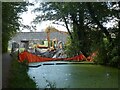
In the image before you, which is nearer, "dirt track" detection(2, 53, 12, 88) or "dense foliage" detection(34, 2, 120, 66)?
"dirt track" detection(2, 53, 12, 88)

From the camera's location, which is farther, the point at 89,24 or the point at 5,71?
the point at 89,24

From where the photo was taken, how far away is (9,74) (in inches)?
106

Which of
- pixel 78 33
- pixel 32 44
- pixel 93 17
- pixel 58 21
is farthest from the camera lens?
pixel 78 33

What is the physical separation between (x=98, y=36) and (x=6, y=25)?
3.45 meters

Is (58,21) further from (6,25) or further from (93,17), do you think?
(6,25)

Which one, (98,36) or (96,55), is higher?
(98,36)

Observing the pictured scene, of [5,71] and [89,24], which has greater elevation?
[89,24]

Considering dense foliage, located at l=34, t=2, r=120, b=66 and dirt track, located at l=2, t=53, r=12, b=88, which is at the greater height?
dense foliage, located at l=34, t=2, r=120, b=66

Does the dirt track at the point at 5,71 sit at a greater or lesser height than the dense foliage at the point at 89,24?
lesser

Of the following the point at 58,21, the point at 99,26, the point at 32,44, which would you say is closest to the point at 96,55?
the point at 99,26

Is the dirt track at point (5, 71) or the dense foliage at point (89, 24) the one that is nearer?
the dirt track at point (5, 71)

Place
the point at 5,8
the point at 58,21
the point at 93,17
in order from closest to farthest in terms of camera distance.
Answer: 1. the point at 5,8
2. the point at 58,21
3. the point at 93,17

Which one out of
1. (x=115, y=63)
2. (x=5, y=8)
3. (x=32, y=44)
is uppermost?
(x=5, y=8)

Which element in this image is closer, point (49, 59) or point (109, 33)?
point (109, 33)
